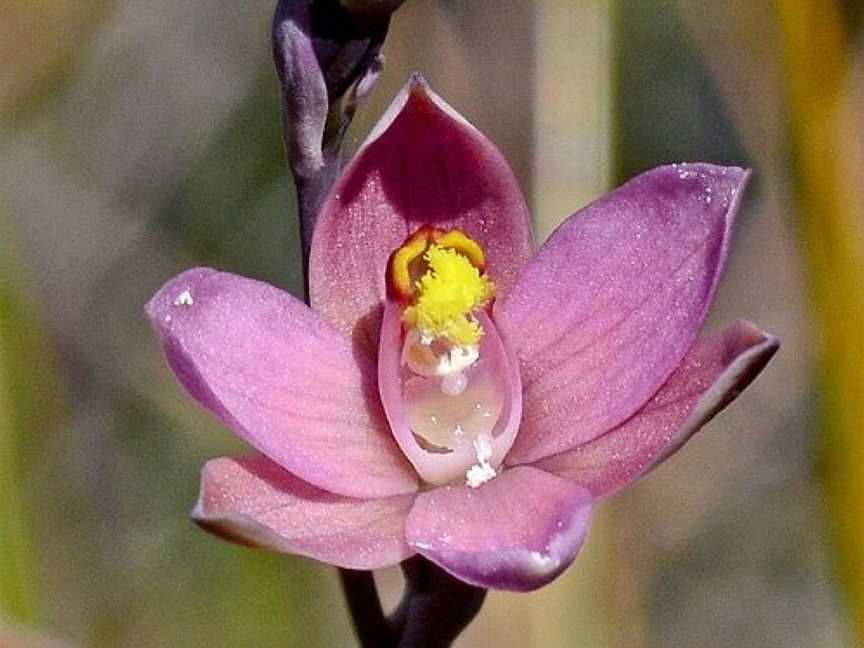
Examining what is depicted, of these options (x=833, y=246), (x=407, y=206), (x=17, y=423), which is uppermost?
(x=407, y=206)

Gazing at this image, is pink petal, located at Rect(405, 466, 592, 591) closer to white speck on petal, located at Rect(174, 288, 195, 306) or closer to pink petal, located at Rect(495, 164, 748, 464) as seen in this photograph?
pink petal, located at Rect(495, 164, 748, 464)

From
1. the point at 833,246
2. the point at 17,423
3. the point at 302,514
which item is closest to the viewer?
the point at 302,514

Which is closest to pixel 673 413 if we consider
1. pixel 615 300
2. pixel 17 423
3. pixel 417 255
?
pixel 615 300

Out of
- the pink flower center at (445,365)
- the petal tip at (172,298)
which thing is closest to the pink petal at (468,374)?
the pink flower center at (445,365)

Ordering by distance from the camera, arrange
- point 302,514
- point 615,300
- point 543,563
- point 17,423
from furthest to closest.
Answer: point 17,423 → point 615,300 → point 302,514 → point 543,563

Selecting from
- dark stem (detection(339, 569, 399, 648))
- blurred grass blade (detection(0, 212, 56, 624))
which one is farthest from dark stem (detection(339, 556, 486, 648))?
blurred grass blade (detection(0, 212, 56, 624))

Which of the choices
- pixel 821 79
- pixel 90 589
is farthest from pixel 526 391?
pixel 90 589

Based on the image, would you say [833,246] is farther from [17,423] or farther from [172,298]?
[17,423]
